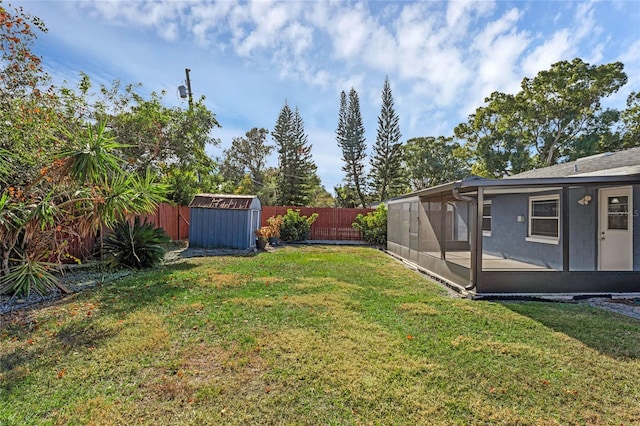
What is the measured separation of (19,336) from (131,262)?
161 inches

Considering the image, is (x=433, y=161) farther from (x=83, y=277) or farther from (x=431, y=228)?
(x=83, y=277)

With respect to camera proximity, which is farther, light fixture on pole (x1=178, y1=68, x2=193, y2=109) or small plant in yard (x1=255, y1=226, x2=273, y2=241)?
light fixture on pole (x1=178, y1=68, x2=193, y2=109)

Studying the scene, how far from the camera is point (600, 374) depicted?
2.84 metres

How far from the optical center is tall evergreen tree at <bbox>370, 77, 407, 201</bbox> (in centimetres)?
2675

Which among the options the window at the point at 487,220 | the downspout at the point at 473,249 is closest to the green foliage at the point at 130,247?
the downspout at the point at 473,249

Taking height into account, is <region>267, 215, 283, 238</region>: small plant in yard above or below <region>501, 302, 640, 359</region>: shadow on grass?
above

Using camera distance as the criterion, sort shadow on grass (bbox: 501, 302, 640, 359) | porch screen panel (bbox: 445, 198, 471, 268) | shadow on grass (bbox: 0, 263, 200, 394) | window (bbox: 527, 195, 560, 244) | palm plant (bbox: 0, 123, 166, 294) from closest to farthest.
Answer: shadow on grass (bbox: 0, 263, 200, 394) → shadow on grass (bbox: 501, 302, 640, 359) → palm plant (bbox: 0, 123, 166, 294) → window (bbox: 527, 195, 560, 244) → porch screen panel (bbox: 445, 198, 471, 268)

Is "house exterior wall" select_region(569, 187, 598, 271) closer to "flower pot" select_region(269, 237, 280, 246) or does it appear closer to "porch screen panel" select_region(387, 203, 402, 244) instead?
"porch screen panel" select_region(387, 203, 402, 244)

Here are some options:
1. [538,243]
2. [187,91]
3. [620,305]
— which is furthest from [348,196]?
[620,305]

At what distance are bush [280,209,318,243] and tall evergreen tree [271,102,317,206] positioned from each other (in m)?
12.1

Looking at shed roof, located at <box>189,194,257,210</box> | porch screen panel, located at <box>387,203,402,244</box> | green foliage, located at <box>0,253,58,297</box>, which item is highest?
shed roof, located at <box>189,194,257,210</box>

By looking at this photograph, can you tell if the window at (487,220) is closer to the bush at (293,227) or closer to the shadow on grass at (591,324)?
the shadow on grass at (591,324)

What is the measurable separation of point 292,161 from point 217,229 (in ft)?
55.9

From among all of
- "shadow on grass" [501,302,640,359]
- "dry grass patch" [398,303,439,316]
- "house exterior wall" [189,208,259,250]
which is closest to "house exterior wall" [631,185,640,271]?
"shadow on grass" [501,302,640,359]
